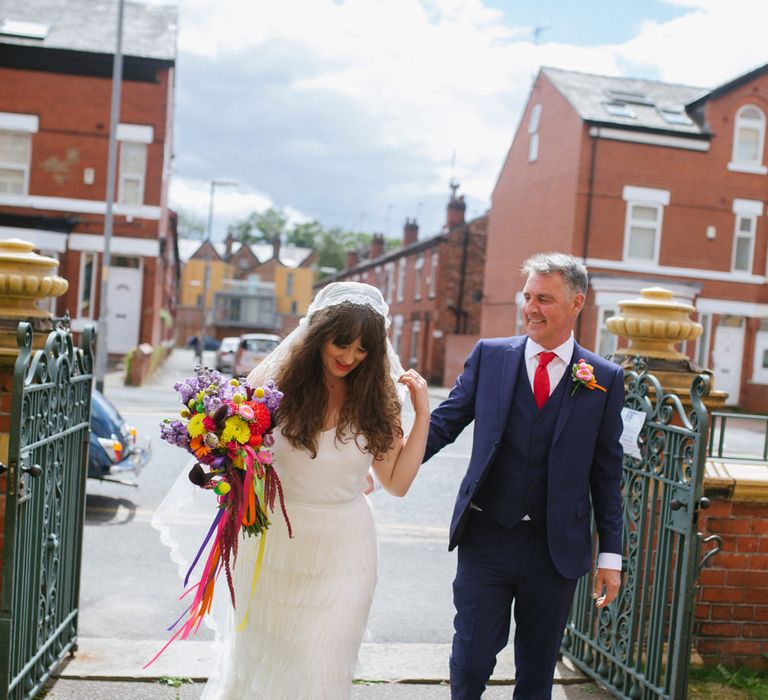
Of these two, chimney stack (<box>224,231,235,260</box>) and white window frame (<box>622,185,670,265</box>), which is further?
chimney stack (<box>224,231,235,260</box>)

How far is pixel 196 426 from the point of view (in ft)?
10.1

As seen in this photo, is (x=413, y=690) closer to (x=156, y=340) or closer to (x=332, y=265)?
(x=156, y=340)

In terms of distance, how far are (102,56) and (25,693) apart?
78.9ft

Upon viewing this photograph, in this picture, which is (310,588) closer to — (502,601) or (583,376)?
(502,601)

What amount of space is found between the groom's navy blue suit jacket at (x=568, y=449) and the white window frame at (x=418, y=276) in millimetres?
35091

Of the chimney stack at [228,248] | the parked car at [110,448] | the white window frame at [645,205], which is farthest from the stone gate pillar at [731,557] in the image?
the chimney stack at [228,248]

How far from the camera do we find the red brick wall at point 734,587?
15.1 ft

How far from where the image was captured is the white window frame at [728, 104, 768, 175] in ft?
87.6

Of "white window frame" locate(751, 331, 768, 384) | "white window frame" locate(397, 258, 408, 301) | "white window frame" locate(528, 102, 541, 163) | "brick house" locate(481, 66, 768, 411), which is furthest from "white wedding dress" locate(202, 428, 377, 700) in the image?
"white window frame" locate(397, 258, 408, 301)

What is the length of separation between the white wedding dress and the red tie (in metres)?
A: 0.74

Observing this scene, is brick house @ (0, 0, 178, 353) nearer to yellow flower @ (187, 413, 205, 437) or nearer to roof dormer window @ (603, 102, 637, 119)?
roof dormer window @ (603, 102, 637, 119)

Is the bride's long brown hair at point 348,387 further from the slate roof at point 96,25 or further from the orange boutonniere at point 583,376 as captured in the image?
the slate roof at point 96,25

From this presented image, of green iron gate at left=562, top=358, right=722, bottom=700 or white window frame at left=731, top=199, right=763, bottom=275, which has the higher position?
white window frame at left=731, top=199, right=763, bottom=275

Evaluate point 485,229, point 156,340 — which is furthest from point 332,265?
point 156,340
